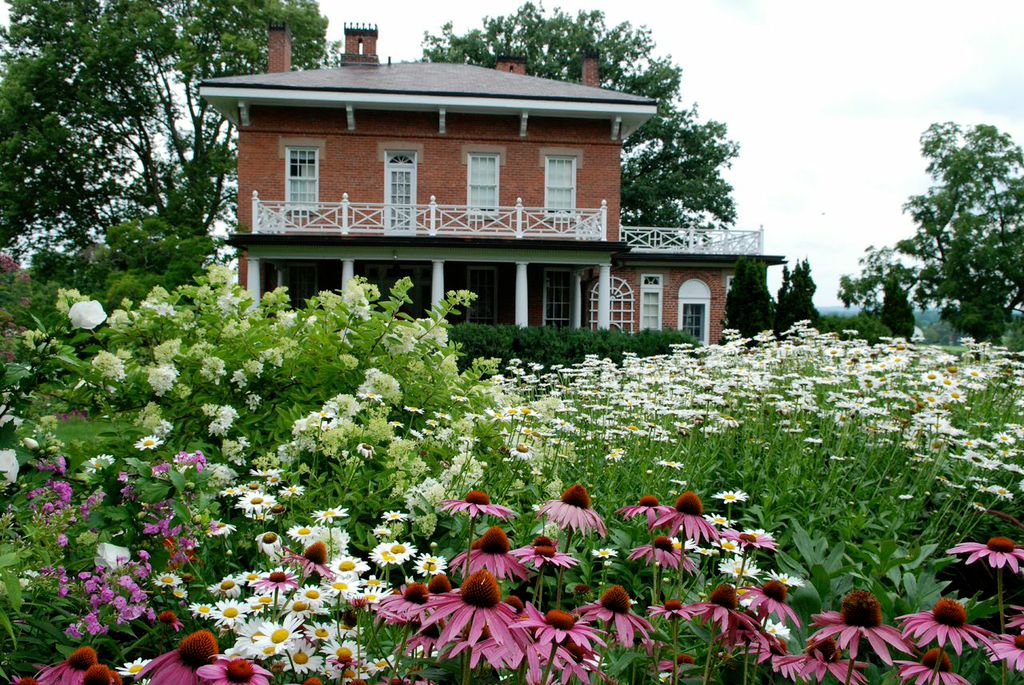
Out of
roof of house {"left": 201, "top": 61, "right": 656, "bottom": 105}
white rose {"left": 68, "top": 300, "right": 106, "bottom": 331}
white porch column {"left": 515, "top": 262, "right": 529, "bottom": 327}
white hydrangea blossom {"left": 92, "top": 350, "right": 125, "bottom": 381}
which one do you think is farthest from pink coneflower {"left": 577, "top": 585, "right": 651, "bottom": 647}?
roof of house {"left": 201, "top": 61, "right": 656, "bottom": 105}

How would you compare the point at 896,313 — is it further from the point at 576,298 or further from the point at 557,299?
the point at 557,299

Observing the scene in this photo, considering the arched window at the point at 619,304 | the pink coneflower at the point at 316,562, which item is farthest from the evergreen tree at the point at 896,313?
the pink coneflower at the point at 316,562

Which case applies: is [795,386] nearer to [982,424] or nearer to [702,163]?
[982,424]

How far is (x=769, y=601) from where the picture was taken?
1803mm

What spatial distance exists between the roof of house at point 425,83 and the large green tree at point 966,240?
23.7m

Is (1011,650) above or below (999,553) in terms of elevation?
below

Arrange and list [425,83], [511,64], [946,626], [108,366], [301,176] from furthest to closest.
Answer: [511,64]
[425,83]
[301,176]
[108,366]
[946,626]

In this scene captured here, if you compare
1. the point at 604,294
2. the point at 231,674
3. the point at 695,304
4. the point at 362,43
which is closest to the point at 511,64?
the point at 362,43

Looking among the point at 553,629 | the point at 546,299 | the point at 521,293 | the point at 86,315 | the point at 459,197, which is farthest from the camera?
the point at 546,299

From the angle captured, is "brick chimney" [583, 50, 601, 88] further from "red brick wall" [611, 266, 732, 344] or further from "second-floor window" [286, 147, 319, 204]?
"second-floor window" [286, 147, 319, 204]

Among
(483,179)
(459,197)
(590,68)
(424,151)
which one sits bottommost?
(459,197)

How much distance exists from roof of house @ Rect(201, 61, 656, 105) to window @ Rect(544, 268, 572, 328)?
4.92 m

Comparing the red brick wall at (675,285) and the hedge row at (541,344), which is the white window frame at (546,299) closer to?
the red brick wall at (675,285)

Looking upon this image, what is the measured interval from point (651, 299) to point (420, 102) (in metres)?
8.82
